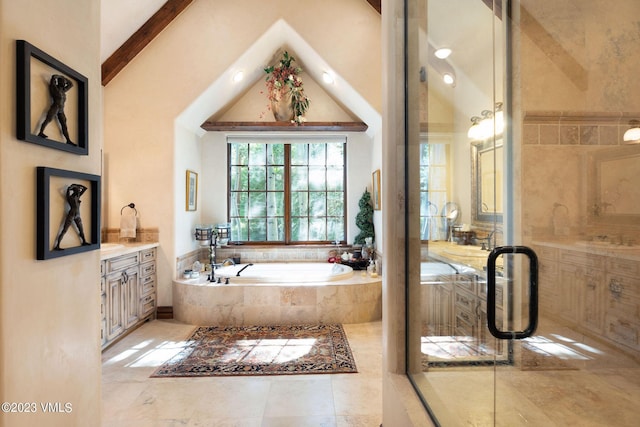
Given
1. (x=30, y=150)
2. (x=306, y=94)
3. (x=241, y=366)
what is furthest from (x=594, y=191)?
(x=306, y=94)

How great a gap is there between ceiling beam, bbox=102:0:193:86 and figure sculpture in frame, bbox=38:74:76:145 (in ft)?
9.71

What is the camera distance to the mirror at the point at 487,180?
1.32m

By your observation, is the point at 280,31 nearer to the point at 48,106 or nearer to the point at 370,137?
the point at 370,137

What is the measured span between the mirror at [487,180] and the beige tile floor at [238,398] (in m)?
1.46

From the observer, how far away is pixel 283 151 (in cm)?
527

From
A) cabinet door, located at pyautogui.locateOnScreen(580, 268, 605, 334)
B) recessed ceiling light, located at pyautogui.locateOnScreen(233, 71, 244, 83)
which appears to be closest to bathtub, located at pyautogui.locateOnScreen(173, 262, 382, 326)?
recessed ceiling light, located at pyautogui.locateOnScreen(233, 71, 244, 83)

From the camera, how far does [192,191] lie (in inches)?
183

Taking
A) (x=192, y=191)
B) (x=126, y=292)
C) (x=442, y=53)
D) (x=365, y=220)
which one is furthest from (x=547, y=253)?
(x=192, y=191)

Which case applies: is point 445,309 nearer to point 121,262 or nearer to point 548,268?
point 548,268

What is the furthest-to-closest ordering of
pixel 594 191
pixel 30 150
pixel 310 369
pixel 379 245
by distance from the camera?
1. pixel 379 245
2. pixel 310 369
3. pixel 30 150
4. pixel 594 191

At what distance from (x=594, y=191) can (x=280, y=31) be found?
403cm

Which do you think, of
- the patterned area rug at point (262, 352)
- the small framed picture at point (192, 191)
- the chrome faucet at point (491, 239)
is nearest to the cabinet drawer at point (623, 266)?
the chrome faucet at point (491, 239)

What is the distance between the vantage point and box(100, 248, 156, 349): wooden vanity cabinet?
3.03m

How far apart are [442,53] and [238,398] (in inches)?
94.9
